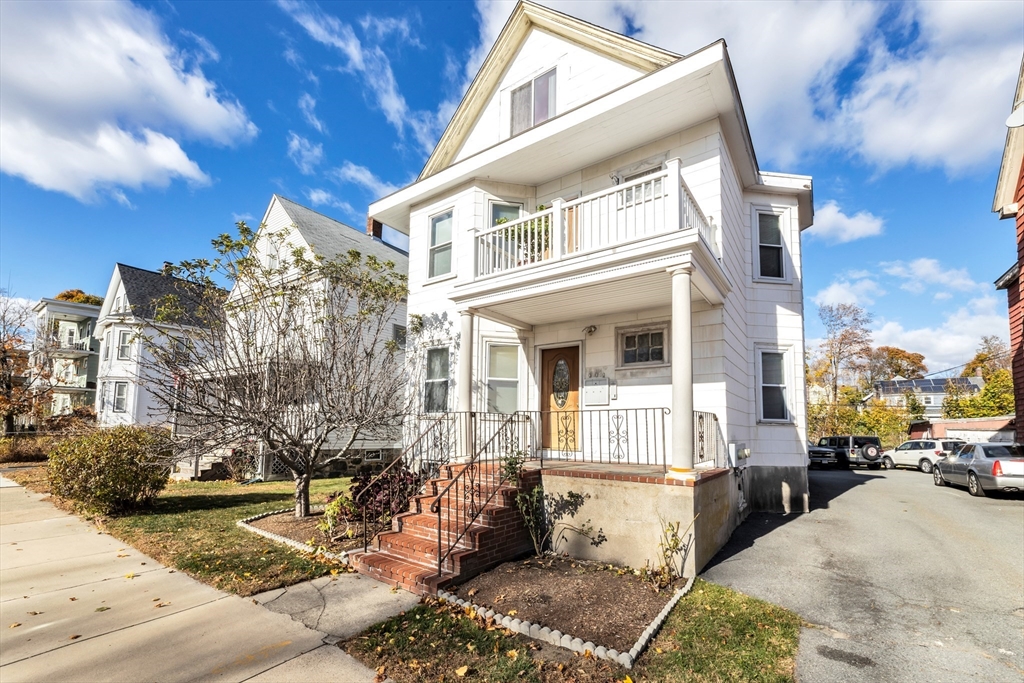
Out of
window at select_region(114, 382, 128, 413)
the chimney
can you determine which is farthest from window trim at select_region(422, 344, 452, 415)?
window at select_region(114, 382, 128, 413)

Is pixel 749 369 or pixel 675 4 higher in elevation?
pixel 675 4

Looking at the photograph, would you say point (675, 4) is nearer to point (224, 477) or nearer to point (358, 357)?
point (358, 357)

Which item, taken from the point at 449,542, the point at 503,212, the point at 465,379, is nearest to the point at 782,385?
the point at 465,379

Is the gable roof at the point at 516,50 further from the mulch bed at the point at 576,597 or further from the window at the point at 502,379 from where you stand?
the mulch bed at the point at 576,597

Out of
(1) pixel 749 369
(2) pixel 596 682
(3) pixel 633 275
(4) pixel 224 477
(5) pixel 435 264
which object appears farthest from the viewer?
(4) pixel 224 477

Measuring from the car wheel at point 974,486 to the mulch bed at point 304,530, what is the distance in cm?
1557

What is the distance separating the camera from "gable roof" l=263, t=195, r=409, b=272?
16875 millimetres

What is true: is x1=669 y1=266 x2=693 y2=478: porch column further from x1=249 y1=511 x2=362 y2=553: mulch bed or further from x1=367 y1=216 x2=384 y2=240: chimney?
x1=367 y1=216 x2=384 y2=240: chimney

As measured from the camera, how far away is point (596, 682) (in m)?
3.78

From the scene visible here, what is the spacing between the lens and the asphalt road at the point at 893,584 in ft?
13.8

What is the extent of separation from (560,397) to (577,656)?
6.17 metres

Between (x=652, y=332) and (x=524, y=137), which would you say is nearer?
(x=652, y=332)

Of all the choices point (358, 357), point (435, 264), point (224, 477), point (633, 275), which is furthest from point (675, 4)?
point (224, 477)

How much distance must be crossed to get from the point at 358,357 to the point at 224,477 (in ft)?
33.6
